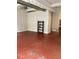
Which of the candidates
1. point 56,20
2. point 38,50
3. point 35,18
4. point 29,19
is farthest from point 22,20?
point 38,50

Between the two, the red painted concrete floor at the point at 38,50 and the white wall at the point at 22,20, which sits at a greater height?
the white wall at the point at 22,20

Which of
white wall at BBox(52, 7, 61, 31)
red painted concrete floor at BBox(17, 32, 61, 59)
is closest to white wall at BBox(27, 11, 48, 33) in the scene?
white wall at BBox(52, 7, 61, 31)

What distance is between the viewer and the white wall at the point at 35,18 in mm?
9154

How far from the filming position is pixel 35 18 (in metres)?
10.4

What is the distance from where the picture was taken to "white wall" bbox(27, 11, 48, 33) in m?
9.15

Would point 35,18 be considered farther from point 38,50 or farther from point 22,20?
point 38,50

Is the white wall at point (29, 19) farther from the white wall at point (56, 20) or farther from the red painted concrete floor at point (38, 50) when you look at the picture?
the red painted concrete floor at point (38, 50)

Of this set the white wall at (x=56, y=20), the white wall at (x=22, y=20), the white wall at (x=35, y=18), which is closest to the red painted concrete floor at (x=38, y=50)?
the white wall at (x=35, y=18)

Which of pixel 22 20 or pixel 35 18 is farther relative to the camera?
pixel 22 20
